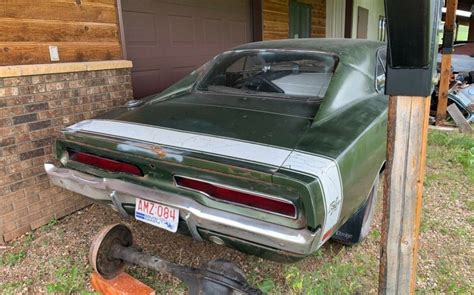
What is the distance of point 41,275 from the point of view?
105 inches

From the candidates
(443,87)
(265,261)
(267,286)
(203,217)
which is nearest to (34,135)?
(203,217)

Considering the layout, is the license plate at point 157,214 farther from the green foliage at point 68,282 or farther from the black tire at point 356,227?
the black tire at point 356,227

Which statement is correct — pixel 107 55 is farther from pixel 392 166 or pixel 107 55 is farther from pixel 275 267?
pixel 392 166

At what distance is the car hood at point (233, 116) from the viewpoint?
2.14 m

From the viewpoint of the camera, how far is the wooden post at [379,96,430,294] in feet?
5.37

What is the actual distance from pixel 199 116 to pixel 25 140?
1.65 meters

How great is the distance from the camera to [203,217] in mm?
1938

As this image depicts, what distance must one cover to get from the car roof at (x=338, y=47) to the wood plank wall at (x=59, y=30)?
147 cm

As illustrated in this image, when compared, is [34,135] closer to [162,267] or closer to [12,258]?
[12,258]

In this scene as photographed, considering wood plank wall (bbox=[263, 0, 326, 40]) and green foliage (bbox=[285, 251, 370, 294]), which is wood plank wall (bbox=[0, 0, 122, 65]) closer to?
green foliage (bbox=[285, 251, 370, 294])

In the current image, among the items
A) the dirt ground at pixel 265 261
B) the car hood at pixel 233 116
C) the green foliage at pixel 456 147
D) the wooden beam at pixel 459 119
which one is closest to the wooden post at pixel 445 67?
the wooden beam at pixel 459 119

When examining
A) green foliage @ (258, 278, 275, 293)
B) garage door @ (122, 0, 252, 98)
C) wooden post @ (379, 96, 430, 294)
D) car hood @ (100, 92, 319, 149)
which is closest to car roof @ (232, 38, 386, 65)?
car hood @ (100, 92, 319, 149)

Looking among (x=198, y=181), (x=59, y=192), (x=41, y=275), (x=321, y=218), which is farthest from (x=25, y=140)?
(x=321, y=218)

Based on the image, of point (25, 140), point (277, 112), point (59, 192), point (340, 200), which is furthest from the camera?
point (59, 192)
